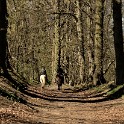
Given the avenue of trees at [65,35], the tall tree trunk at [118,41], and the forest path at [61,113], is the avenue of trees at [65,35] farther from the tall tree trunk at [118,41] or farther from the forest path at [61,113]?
the forest path at [61,113]

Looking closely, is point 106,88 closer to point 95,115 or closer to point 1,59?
point 1,59

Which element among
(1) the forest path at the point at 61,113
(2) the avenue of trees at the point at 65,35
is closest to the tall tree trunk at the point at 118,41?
(2) the avenue of trees at the point at 65,35

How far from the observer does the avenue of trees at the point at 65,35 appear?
1009 inches

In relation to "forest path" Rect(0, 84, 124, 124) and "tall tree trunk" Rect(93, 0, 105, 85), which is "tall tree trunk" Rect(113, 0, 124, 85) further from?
"tall tree trunk" Rect(93, 0, 105, 85)

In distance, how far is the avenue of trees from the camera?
25619 mm

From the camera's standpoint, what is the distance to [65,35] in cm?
5050

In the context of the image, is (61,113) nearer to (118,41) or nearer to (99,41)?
(118,41)

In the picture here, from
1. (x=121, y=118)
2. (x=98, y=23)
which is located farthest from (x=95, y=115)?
(x=98, y=23)

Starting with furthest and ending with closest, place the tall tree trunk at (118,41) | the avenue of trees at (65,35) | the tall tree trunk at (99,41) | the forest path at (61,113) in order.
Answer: the tall tree trunk at (99,41) → the avenue of trees at (65,35) → the tall tree trunk at (118,41) → the forest path at (61,113)

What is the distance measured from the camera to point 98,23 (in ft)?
99.5

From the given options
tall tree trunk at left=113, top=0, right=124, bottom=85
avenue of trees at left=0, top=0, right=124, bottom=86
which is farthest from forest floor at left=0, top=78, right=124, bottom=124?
avenue of trees at left=0, top=0, right=124, bottom=86

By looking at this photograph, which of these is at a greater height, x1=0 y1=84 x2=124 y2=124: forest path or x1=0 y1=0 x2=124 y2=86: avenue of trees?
x1=0 y1=0 x2=124 y2=86: avenue of trees

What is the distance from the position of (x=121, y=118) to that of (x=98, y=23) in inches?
648

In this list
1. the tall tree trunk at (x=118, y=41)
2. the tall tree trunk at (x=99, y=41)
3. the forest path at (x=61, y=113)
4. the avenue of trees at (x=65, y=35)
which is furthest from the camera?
the tall tree trunk at (x=99, y=41)
